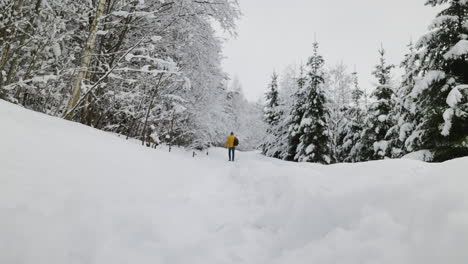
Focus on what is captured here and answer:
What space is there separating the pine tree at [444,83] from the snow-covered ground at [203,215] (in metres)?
5.00

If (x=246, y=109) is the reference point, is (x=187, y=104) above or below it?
below

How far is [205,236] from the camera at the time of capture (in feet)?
7.84

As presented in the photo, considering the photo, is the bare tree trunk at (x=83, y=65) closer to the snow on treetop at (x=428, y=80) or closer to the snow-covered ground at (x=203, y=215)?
the snow-covered ground at (x=203, y=215)

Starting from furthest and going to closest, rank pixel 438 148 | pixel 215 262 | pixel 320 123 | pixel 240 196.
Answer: pixel 320 123 < pixel 438 148 < pixel 240 196 < pixel 215 262

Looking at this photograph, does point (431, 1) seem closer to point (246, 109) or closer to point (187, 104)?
point (187, 104)

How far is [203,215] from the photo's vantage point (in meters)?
2.91

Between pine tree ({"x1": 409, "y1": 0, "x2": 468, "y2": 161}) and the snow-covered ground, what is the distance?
4998mm

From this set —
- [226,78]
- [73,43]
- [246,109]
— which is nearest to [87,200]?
[73,43]

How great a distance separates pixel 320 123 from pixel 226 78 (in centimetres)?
643

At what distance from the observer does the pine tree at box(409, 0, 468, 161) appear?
614 centimetres

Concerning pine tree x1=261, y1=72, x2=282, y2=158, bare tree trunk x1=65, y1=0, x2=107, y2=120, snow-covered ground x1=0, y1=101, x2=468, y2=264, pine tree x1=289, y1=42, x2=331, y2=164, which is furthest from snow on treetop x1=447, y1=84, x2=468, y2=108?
pine tree x1=261, y1=72, x2=282, y2=158

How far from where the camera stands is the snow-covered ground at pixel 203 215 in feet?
4.95

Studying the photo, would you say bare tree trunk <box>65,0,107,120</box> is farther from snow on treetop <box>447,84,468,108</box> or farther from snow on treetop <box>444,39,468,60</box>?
snow on treetop <box>444,39,468,60</box>

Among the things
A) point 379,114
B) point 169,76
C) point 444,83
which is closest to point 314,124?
point 379,114
